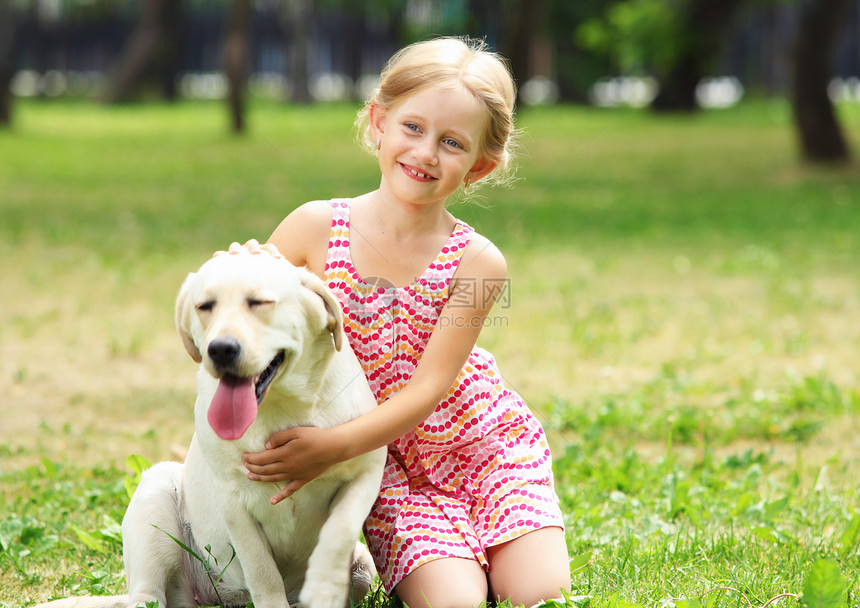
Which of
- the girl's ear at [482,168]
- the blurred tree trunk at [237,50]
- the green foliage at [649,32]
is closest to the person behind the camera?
the girl's ear at [482,168]

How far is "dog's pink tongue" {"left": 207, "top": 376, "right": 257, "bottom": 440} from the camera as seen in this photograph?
2.65 metres

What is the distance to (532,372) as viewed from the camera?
20.6 ft

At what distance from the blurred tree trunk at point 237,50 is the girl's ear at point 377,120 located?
55.4 feet

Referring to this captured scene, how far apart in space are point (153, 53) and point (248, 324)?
110 feet

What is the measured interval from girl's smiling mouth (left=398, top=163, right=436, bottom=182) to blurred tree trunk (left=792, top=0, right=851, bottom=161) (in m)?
13.4

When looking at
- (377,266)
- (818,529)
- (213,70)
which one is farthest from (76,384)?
(213,70)

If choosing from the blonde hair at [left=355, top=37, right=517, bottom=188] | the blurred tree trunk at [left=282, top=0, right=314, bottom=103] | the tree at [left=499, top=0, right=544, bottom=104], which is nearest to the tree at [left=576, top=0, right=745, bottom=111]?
the tree at [left=499, top=0, right=544, bottom=104]

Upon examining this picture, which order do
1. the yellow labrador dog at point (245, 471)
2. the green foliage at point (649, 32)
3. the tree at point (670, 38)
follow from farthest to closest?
the tree at point (670, 38) < the green foliage at point (649, 32) < the yellow labrador dog at point (245, 471)

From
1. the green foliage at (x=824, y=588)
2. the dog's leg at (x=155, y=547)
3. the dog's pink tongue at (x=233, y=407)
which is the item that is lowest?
the dog's leg at (x=155, y=547)

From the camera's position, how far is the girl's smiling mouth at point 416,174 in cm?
334

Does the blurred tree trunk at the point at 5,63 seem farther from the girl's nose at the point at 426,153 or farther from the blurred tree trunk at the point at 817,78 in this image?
A: the girl's nose at the point at 426,153

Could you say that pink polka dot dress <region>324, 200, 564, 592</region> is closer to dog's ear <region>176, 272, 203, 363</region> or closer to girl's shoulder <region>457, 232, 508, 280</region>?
girl's shoulder <region>457, 232, 508, 280</region>

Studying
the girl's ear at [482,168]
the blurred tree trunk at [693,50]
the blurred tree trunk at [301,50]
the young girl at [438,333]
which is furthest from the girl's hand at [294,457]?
the blurred tree trunk at [301,50]

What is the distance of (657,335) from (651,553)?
380cm
